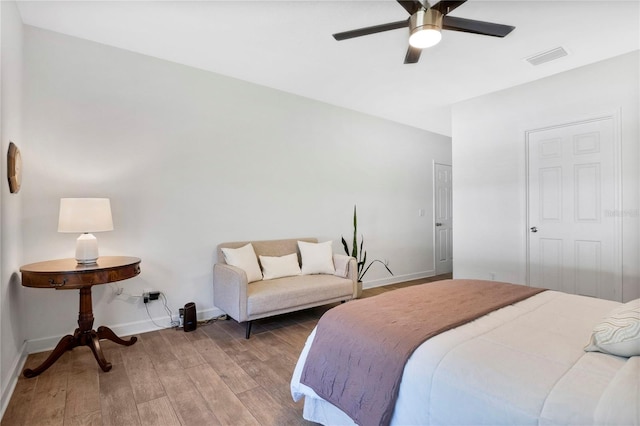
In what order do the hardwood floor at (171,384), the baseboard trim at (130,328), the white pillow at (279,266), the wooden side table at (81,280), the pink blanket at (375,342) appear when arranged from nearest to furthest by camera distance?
the pink blanket at (375,342)
the hardwood floor at (171,384)
the wooden side table at (81,280)
the baseboard trim at (130,328)
the white pillow at (279,266)

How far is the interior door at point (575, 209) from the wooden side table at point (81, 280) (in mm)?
3959

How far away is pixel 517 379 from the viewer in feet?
3.23

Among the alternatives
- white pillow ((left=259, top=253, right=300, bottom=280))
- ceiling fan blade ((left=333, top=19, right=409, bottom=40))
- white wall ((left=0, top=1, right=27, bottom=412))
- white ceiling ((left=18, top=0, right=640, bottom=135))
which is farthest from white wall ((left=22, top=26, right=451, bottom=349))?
ceiling fan blade ((left=333, top=19, right=409, bottom=40))

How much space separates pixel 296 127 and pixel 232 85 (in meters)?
0.88

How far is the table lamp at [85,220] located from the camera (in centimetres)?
224

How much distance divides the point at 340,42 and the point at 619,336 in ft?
8.44

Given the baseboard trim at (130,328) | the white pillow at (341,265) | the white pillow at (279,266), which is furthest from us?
the white pillow at (341,265)

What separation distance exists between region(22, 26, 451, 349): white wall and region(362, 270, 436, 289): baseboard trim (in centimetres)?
75

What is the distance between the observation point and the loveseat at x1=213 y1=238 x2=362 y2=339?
2770 mm

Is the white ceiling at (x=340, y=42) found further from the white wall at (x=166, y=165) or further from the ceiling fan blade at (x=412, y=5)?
the ceiling fan blade at (x=412, y=5)

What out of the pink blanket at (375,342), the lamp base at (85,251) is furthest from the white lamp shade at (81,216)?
the pink blanket at (375,342)

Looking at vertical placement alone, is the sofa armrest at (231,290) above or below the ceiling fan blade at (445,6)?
below

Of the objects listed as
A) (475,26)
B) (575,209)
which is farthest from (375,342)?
(575,209)

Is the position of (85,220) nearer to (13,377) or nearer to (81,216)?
(81,216)
